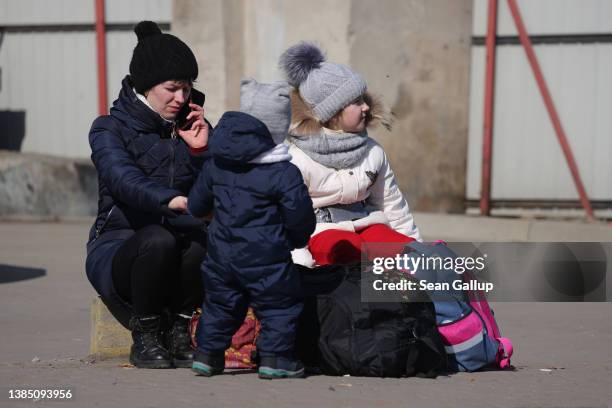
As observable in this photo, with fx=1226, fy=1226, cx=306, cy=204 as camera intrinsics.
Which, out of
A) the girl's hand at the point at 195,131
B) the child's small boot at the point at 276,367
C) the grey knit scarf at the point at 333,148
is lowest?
the child's small boot at the point at 276,367

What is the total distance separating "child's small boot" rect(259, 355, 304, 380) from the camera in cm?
471

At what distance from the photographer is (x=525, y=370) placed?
17.3 feet

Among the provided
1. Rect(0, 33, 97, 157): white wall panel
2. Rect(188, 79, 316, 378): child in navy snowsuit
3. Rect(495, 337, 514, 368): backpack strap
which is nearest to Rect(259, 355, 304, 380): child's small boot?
Rect(188, 79, 316, 378): child in navy snowsuit

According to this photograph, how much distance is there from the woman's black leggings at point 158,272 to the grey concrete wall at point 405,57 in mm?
5683

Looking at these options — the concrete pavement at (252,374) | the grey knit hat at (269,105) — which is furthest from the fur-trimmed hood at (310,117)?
the concrete pavement at (252,374)

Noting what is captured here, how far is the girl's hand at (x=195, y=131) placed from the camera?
5184mm

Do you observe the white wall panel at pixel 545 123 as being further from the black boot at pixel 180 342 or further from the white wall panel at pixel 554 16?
the black boot at pixel 180 342

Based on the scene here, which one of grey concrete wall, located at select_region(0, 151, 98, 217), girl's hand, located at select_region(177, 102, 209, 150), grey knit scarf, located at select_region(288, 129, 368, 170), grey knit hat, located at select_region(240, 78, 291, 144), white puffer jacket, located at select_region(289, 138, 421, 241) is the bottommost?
grey concrete wall, located at select_region(0, 151, 98, 217)

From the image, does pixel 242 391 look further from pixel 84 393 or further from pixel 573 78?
pixel 573 78

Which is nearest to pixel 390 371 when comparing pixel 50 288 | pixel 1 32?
pixel 50 288

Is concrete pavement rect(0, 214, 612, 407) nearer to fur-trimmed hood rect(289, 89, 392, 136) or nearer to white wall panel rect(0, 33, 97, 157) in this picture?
fur-trimmed hood rect(289, 89, 392, 136)

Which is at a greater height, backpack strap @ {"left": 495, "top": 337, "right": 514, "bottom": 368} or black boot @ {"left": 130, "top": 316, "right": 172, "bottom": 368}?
black boot @ {"left": 130, "top": 316, "right": 172, "bottom": 368}

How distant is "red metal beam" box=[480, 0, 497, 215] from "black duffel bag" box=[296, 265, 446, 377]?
6.11 meters

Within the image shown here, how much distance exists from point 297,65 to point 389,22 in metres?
5.14
